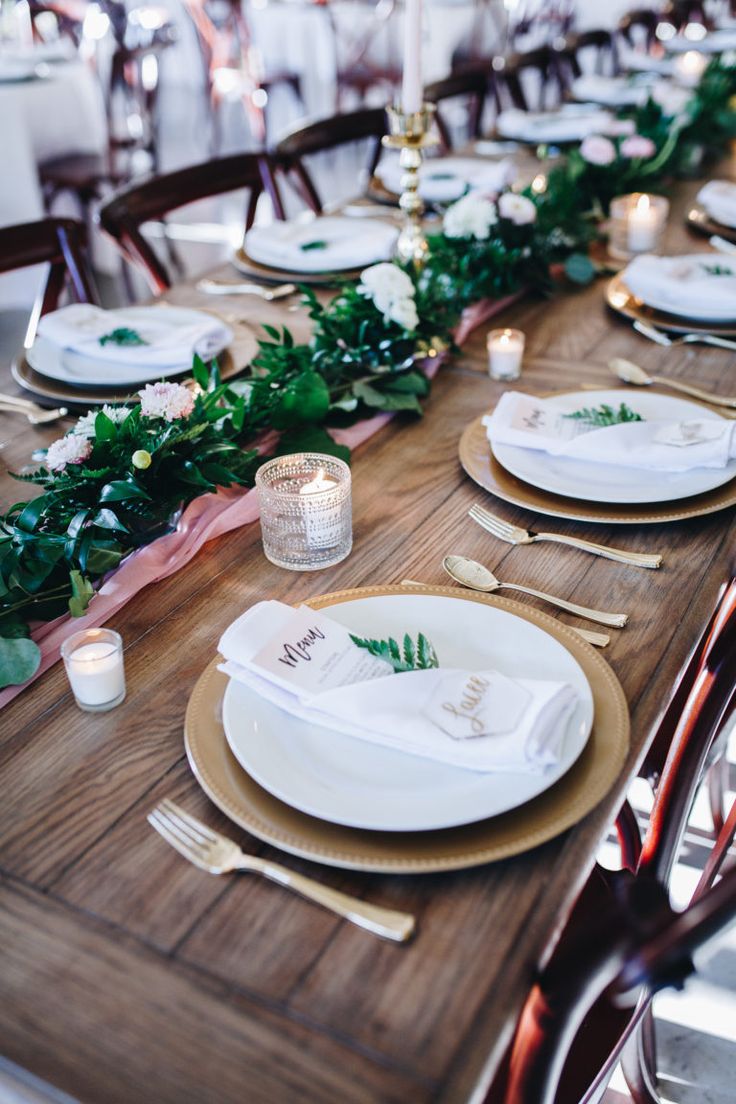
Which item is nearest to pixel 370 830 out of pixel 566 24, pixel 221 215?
pixel 221 215

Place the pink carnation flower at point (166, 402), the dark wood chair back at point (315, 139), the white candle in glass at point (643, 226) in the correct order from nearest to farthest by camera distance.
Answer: the pink carnation flower at point (166, 402) < the white candle in glass at point (643, 226) < the dark wood chair back at point (315, 139)

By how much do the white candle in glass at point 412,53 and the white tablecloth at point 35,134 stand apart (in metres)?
2.04

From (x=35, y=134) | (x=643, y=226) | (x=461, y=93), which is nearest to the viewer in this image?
(x=643, y=226)

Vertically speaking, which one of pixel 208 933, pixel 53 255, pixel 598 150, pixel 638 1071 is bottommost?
pixel 638 1071

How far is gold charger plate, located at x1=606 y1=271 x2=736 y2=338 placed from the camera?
4.98ft

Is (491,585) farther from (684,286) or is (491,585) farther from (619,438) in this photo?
(684,286)

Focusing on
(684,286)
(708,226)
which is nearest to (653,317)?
(684,286)

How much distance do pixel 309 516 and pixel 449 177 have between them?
147 centimetres

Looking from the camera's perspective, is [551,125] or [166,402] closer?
[166,402]

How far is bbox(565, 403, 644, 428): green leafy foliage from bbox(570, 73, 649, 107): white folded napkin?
2266mm

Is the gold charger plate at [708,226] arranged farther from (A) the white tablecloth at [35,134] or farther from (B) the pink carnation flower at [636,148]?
(A) the white tablecloth at [35,134]

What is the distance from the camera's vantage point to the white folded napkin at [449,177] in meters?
2.02

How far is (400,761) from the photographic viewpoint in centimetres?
70

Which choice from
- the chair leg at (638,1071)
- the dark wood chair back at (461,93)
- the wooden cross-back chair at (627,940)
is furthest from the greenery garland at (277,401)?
the dark wood chair back at (461,93)
